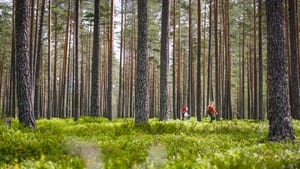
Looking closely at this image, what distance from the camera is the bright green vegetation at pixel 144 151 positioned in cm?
621

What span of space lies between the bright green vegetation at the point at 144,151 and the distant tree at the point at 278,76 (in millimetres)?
573

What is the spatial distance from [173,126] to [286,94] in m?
5.34

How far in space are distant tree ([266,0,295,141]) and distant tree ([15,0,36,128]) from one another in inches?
304

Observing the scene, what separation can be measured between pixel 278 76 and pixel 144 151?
15.6 feet

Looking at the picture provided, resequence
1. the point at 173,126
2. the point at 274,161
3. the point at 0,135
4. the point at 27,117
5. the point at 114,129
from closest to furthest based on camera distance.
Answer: the point at 274,161 → the point at 0,135 → the point at 27,117 → the point at 114,129 → the point at 173,126

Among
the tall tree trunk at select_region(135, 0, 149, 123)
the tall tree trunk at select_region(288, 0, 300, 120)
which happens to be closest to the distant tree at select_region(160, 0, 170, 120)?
the tall tree trunk at select_region(135, 0, 149, 123)

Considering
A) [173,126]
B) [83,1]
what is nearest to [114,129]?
[173,126]

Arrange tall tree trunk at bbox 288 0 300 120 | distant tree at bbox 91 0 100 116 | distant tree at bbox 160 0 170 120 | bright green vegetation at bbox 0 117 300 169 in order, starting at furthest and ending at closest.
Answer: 1. tall tree trunk at bbox 288 0 300 120
2. distant tree at bbox 91 0 100 116
3. distant tree at bbox 160 0 170 120
4. bright green vegetation at bbox 0 117 300 169

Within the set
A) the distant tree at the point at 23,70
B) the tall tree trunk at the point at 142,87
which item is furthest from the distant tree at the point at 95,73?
the distant tree at the point at 23,70

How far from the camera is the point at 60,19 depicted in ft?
134

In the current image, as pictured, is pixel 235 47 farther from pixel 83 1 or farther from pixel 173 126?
pixel 173 126

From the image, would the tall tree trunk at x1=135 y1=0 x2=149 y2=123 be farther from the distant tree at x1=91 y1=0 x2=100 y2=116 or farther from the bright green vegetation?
the distant tree at x1=91 y1=0 x2=100 y2=116

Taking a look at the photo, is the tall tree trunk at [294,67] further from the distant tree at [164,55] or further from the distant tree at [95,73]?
the distant tree at [95,73]

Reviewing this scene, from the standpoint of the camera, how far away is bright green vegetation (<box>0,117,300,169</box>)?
6.21 metres
